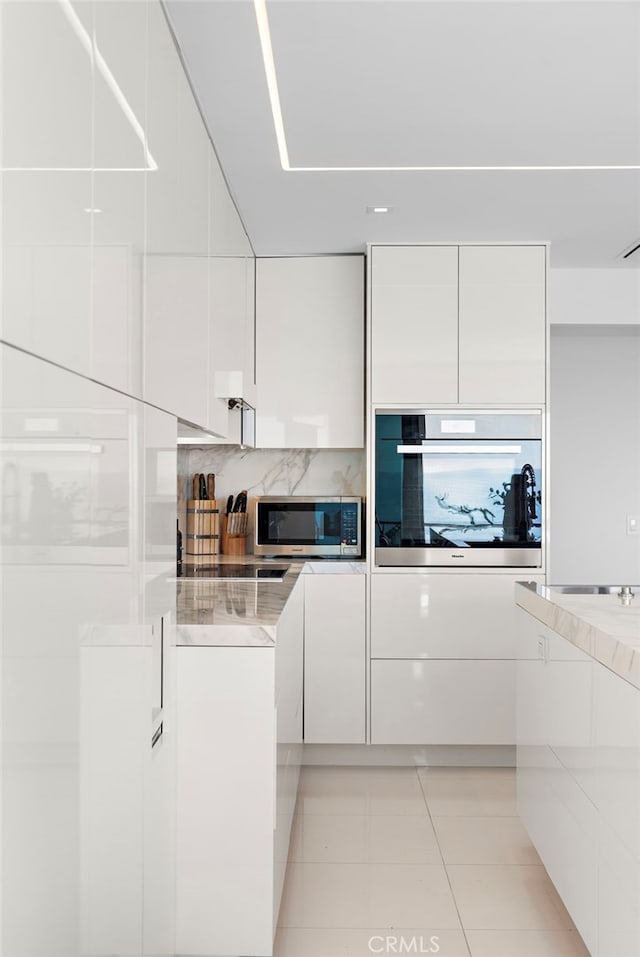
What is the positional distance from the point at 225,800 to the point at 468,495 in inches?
76.8

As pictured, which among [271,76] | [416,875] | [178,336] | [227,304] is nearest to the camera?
[178,336]

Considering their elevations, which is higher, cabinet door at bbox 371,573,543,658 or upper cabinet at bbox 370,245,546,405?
upper cabinet at bbox 370,245,546,405

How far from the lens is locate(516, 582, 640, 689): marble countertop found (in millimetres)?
1679

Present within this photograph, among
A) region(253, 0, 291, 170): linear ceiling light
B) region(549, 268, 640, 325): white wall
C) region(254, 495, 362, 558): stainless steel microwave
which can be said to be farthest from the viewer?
region(549, 268, 640, 325): white wall

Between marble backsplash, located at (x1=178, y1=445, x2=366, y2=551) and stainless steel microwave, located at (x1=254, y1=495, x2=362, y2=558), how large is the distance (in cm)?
30

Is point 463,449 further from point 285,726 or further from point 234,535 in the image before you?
point 285,726

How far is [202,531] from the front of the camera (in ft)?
12.1

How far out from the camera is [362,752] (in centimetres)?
361

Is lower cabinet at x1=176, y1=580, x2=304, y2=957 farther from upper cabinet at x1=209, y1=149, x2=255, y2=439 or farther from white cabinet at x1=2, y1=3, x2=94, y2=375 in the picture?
white cabinet at x1=2, y1=3, x2=94, y2=375

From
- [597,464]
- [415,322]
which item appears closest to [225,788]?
[415,322]

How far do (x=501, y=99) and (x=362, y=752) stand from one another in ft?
9.08

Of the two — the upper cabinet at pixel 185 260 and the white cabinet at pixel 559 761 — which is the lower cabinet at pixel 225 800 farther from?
the white cabinet at pixel 559 761

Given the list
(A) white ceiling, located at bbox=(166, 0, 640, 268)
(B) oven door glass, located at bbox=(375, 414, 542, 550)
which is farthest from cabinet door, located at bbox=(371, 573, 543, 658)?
(A) white ceiling, located at bbox=(166, 0, 640, 268)

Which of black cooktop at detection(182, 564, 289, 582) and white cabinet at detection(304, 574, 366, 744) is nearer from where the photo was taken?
black cooktop at detection(182, 564, 289, 582)
